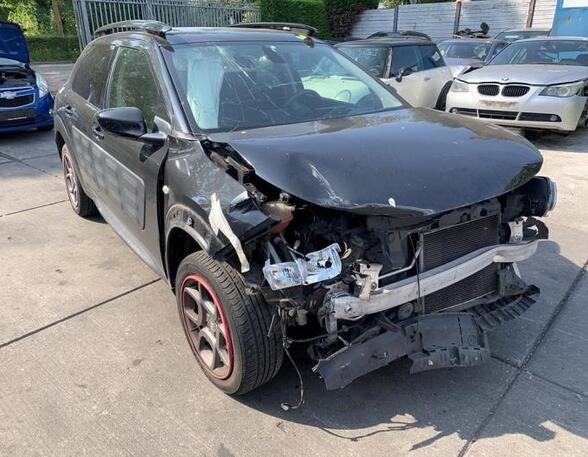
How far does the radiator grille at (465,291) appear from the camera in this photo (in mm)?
2551

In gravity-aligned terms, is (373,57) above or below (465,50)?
above

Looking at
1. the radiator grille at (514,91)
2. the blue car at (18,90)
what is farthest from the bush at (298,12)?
the radiator grille at (514,91)

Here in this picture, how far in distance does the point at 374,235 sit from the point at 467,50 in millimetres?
12000

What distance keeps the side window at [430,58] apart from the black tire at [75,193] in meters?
Answer: 6.57

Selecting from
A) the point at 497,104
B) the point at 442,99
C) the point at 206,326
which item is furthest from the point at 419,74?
the point at 206,326

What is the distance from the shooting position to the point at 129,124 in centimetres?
275

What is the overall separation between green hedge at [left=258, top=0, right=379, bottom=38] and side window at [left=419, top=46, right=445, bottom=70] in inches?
510

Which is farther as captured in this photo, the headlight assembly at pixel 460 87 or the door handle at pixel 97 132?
the headlight assembly at pixel 460 87

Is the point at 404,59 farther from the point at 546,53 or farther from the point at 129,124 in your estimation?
the point at 129,124

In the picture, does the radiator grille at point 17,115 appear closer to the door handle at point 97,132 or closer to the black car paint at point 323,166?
the door handle at point 97,132

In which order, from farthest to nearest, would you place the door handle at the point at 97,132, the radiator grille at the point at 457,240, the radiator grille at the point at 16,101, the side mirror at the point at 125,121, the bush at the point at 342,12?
the bush at the point at 342,12 < the radiator grille at the point at 16,101 < the door handle at the point at 97,132 < the side mirror at the point at 125,121 < the radiator grille at the point at 457,240

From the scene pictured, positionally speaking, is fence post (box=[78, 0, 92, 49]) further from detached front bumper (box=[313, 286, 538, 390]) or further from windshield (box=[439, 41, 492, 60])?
detached front bumper (box=[313, 286, 538, 390])

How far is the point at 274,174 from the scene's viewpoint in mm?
2174

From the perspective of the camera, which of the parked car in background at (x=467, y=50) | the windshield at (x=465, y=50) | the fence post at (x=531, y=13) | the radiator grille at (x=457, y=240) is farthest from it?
the fence post at (x=531, y=13)
